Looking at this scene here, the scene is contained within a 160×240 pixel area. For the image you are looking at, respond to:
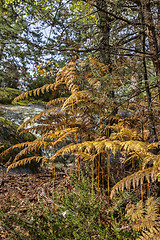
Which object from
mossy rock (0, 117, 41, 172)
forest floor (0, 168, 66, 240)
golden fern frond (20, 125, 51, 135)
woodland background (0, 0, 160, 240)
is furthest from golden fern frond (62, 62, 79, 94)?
mossy rock (0, 117, 41, 172)

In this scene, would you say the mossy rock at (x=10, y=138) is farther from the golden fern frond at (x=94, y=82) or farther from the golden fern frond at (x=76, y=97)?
the golden fern frond at (x=94, y=82)

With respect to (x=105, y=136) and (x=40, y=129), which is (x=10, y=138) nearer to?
(x=40, y=129)

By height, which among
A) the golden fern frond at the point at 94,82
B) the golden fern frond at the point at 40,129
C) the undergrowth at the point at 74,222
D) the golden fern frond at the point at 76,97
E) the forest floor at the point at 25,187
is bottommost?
the forest floor at the point at 25,187

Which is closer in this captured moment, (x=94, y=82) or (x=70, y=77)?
(x=70, y=77)

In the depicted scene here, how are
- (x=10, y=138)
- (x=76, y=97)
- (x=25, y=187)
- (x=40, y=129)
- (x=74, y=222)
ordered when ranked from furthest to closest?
(x=10, y=138), (x=25, y=187), (x=40, y=129), (x=76, y=97), (x=74, y=222)

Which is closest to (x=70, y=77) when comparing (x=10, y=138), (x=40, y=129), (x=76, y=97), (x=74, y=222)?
(x=76, y=97)

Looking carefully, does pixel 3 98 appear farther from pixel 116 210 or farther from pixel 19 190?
pixel 116 210

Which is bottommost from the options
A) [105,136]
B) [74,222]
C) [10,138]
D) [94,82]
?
[74,222]

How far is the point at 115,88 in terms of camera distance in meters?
2.56

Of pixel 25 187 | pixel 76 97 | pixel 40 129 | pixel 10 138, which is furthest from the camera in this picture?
pixel 10 138

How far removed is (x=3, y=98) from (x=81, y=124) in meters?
5.50

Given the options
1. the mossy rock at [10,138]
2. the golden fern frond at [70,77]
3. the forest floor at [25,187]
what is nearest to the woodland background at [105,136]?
the golden fern frond at [70,77]

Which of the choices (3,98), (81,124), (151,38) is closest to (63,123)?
(81,124)

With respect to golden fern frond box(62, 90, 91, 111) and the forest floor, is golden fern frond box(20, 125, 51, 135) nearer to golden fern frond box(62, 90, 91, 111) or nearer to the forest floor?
golden fern frond box(62, 90, 91, 111)
